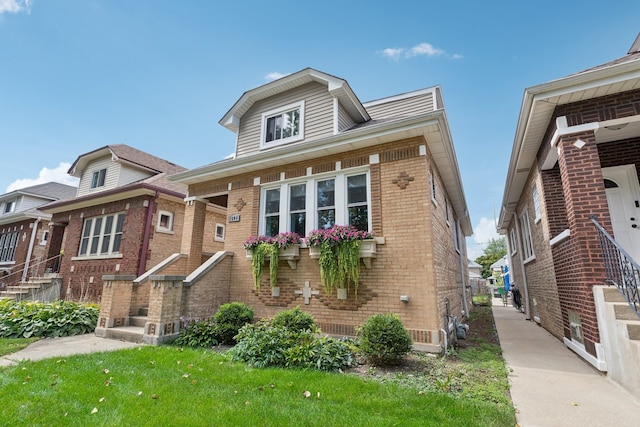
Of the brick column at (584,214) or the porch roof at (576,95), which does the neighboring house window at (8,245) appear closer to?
the porch roof at (576,95)

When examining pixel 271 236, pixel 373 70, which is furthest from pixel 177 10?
pixel 271 236

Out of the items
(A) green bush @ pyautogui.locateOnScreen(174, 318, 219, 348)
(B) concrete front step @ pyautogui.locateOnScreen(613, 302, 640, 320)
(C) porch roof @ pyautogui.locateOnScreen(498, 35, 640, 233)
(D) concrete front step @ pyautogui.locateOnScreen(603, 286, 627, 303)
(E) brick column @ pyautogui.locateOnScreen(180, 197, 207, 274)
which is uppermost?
(C) porch roof @ pyautogui.locateOnScreen(498, 35, 640, 233)

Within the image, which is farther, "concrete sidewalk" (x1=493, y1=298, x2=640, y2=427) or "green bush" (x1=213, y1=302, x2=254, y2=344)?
"green bush" (x1=213, y1=302, x2=254, y2=344)

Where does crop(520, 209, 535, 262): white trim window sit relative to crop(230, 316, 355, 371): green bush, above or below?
above

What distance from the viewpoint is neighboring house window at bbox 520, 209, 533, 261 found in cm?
980

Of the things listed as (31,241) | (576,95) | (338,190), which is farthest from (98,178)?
(576,95)

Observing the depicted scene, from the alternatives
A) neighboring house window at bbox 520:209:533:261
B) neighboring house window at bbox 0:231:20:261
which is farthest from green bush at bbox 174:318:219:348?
neighboring house window at bbox 0:231:20:261

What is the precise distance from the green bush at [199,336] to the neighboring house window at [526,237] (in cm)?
997

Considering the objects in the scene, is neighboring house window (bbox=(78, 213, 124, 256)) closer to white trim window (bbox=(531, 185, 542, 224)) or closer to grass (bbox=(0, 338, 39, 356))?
grass (bbox=(0, 338, 39, 356))

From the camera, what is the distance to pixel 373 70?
8.78 m

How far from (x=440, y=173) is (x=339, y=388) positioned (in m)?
6.65

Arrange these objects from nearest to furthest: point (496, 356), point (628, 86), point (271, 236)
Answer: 1. point (628, 86)
2. point (496, 356)
3. point (271, 236)

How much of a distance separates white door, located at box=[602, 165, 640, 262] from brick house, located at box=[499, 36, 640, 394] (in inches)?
0.6

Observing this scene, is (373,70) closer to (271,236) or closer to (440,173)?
(440,173)
